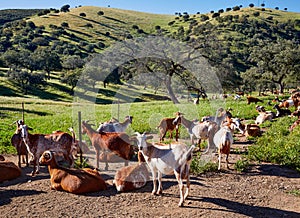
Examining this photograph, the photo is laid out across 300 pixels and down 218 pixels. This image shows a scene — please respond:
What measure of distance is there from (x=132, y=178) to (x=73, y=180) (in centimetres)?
157

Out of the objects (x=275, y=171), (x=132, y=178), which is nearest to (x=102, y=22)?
(x=275, y=171)

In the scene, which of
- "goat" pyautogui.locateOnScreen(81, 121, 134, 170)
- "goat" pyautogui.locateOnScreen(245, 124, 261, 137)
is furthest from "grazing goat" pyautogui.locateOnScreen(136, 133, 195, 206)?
"goat" pyautogui.locateOnScreen(245, 124, 261, 137)

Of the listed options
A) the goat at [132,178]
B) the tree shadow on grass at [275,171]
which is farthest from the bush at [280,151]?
the goat at [132,178]

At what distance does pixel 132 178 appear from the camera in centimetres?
958

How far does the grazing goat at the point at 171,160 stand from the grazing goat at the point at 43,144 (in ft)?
9.76

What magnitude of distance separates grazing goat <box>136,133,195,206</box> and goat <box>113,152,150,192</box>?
530mm

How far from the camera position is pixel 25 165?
12000 millimetres

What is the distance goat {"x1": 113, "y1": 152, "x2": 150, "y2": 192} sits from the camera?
31.0ft

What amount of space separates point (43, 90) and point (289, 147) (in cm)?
5121

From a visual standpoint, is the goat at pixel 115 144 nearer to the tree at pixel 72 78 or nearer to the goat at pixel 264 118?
the goat at pixel 264 118

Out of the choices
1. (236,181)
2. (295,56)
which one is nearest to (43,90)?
(295,56)

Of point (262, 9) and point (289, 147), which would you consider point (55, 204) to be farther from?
point (262, 9)

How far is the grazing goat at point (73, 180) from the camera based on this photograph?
9266 millimetres

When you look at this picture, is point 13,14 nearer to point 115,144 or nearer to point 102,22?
point 102,22
